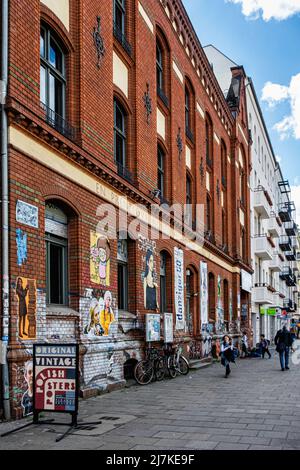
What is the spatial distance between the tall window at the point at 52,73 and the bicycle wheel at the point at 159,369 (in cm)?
774

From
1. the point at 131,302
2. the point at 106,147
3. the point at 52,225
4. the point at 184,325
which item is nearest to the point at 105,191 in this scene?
the point at 106,147

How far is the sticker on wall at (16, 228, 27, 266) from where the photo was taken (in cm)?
1017

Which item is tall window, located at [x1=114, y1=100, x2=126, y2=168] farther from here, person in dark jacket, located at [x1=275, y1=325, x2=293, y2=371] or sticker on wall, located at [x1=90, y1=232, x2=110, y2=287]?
person in dark jacket, located at [x1=275, y1=325, x2=293, y2=371]

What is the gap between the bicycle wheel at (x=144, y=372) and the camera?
51.1 ft

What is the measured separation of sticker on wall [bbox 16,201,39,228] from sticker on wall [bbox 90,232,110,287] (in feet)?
9.00

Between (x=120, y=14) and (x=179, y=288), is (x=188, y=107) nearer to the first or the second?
(x=179, y=288)

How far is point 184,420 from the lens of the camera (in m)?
9.91

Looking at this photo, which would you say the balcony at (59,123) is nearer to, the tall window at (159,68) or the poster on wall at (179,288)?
the tall window at (159,68)

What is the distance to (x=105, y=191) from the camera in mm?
14484

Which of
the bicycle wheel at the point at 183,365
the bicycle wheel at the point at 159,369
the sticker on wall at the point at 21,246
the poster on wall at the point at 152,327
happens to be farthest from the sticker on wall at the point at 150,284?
the sticker on wall at the point at 21,246

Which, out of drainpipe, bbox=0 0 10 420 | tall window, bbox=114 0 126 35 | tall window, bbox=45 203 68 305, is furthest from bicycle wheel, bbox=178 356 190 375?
tall window, bbox=114 0 126 35

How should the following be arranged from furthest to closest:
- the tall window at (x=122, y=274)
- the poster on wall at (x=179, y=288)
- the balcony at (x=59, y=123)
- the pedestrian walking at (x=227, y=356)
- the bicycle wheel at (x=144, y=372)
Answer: the poster on wall at (x=179, y=288) < the pedestrian walking at (x=227, y=356) < the tall window at (x=122, y=274) < the bicycle wheel at (x=144, y=372) < the balcony at (x=59, y=123)

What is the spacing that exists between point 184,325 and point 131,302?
5.79 meters

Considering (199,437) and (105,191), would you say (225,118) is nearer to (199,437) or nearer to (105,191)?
(105,191)
